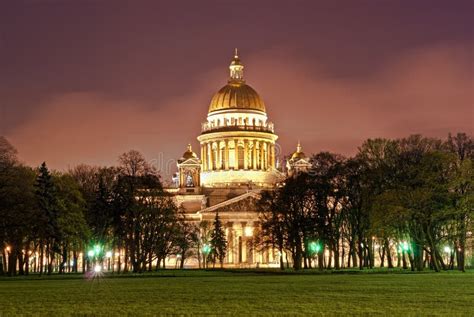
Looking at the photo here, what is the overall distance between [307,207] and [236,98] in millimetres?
86365

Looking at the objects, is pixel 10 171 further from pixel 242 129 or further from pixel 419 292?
pixel 242 129

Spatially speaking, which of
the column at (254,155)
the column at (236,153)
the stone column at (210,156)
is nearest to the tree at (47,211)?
the column at (236,153)

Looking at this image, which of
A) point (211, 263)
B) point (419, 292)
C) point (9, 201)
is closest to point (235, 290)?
point (419, 292)

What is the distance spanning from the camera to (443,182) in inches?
3282

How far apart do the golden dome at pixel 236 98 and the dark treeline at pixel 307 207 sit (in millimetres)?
73233

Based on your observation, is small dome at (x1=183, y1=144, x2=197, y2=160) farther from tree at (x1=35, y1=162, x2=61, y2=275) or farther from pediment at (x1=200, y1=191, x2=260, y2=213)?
tree at (x1=35, y1=162, x2=61, y2=275)

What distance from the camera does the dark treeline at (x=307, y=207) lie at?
3226 inches

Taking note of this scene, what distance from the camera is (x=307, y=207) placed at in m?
100

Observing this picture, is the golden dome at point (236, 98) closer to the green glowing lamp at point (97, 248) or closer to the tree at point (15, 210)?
the green glowing lamp at point (97, 248)

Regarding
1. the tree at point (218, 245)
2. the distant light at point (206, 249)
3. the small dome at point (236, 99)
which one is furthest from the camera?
the small dome at point (236, 99)

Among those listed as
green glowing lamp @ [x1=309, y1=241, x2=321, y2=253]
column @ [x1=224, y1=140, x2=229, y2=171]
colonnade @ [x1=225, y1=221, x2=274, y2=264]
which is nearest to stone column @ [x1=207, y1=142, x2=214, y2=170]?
column @ [x1=224, y1=140, x2=229, y2=171]

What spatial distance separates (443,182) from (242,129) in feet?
322

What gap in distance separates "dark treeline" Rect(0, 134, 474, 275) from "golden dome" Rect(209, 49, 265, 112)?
73.2 metres

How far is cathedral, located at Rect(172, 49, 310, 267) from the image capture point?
170m
